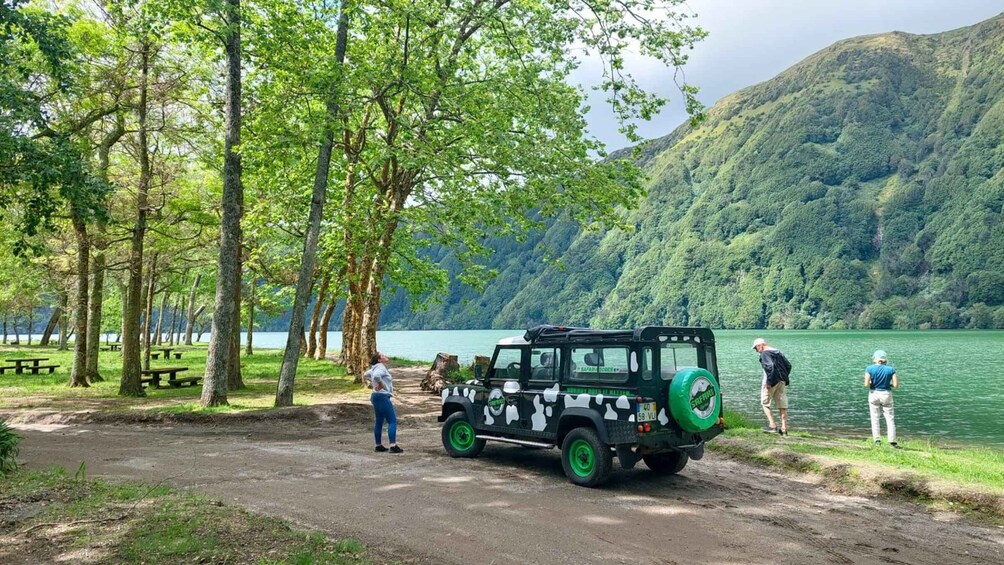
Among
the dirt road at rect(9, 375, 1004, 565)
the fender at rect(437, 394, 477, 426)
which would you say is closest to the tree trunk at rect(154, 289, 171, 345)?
the dirt road at rect(9, 375, 1004, 565)

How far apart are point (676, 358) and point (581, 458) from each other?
2118 millimetres

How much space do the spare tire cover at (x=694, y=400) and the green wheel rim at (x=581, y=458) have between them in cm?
140

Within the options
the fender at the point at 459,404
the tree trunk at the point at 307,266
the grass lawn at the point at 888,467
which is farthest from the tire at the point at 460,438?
the tree trunk at the point at 307,266

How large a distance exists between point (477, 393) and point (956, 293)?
7354 inches

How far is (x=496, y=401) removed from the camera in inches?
425

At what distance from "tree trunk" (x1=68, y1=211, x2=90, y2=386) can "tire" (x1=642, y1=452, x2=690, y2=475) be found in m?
20.1

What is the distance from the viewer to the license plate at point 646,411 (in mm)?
8695

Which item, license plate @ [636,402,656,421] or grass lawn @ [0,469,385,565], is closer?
grass lawn @ [0,469,385,565]

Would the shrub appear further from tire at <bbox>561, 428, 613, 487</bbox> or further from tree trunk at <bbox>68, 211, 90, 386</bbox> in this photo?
tree trunk at <bbox>68, 211, 90, 386</bbox>

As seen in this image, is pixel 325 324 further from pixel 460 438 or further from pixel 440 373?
pixel 460 438

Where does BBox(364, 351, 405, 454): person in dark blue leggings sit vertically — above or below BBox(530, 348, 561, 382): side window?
below

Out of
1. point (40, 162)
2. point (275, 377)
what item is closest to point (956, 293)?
point (275, 377)

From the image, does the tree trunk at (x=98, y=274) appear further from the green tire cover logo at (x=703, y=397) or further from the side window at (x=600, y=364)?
the green tire cover logo at (x=703, y=397)

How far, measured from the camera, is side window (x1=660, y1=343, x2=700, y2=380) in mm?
9156
